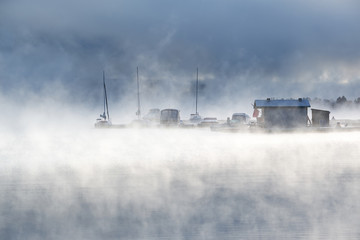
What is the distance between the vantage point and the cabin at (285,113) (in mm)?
49656

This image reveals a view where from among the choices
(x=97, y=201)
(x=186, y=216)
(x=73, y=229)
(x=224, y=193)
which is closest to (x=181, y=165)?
(x=224, y=193)

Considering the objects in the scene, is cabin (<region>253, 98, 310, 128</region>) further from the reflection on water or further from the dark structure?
the reflection on water

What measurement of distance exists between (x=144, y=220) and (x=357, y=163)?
41.4 feet

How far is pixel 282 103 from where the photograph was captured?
1964 inches

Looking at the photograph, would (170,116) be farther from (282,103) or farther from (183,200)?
(183,200)

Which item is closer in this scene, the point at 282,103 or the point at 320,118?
the point at 282,103

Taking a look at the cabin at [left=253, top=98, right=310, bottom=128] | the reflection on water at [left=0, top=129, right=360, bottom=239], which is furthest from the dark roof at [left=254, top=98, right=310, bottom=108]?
the reflection on water at [left=0, top=129, right=360, bottom=239]

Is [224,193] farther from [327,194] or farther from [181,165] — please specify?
[181,165]

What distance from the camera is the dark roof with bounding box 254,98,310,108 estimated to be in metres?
49.6

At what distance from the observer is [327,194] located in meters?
11.7

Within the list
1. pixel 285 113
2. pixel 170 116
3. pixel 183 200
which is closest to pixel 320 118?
pixel 285 113

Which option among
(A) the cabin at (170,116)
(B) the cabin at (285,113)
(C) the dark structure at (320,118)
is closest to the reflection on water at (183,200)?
(B) the cabin at (285,113)

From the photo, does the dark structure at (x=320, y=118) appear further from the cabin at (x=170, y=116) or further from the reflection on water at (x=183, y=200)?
the reflection on water at (x=183, y=200)

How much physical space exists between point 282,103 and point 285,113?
1287 millimetres
